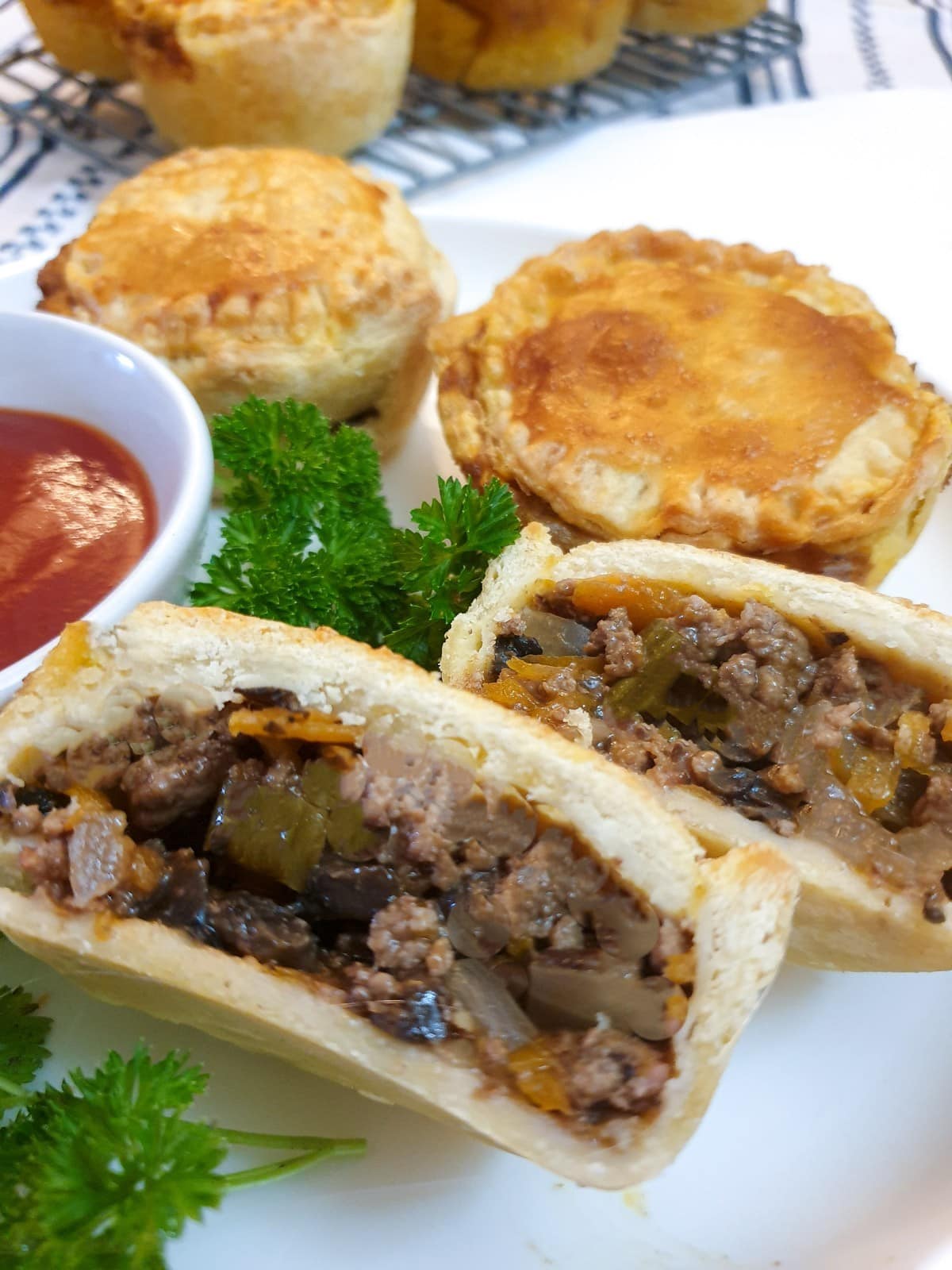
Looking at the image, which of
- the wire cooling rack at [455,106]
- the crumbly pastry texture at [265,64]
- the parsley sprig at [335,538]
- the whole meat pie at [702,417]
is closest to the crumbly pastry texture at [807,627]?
the parsley sprig at [335,538]

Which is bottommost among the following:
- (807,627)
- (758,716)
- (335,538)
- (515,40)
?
(335,538)

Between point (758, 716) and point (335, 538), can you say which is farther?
point (335, 538)

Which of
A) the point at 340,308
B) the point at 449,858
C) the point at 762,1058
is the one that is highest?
the point at 340,308

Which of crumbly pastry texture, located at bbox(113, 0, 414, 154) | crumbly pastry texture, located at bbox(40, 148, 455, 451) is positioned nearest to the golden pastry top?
crumbly pastry texture, located at bbox(40, 148, 455, 451)

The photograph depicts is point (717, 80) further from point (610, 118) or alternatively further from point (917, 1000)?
point (917, 1000)

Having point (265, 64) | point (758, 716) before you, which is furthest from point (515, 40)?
point (758, 716)

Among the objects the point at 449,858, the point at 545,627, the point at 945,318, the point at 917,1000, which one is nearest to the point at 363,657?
the point at 449,858

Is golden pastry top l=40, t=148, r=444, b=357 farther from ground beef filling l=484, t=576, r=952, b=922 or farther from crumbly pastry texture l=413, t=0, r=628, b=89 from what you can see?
crumbly pastry texture l=413, t=0, r=628, b=89

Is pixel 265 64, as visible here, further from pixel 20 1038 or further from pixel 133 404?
pixel 20 1038
